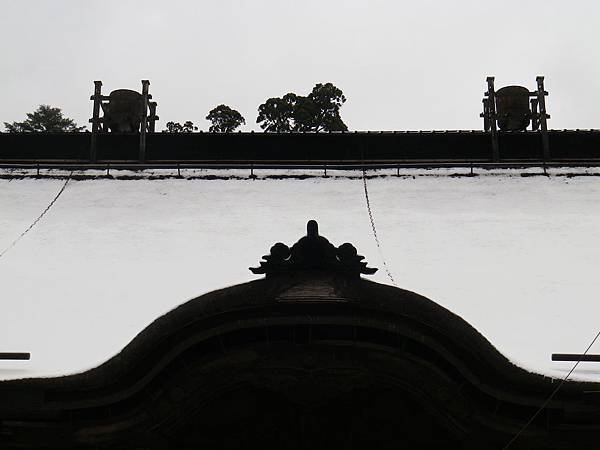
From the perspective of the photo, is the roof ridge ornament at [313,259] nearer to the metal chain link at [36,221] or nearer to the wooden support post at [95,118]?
the metal chain link at [36,221]

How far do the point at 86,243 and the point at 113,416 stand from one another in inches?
161

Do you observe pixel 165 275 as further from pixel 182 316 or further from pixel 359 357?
pixel 359 357

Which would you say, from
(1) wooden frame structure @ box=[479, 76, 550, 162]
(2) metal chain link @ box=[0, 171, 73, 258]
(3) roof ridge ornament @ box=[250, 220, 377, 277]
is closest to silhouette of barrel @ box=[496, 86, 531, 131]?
(1) wooden frame structure @ box=[479, 76, 550, 162]

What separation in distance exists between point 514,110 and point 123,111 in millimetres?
12647

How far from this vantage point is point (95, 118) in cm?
1698

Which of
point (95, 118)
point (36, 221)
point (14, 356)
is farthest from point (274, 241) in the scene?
point (95, 118)

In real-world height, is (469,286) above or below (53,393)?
above

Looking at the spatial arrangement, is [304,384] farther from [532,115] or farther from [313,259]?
[532,115]

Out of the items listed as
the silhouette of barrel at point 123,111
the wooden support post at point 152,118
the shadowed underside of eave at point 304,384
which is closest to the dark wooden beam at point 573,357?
the shadowed underside of eave at point 304,384

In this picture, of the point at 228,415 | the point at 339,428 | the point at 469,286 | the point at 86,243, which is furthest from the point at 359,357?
the point at 86,243

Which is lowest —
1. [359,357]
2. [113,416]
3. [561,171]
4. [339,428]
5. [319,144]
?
[339,428]

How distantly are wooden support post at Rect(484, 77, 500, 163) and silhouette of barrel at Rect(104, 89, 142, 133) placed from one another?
35.7ft

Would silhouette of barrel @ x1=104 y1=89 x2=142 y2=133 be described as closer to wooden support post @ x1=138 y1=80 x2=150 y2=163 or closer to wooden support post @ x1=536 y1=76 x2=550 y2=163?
wooden support post @ x1=138 y1=80 x2=150 y2=163

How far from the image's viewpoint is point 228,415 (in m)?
5.92
